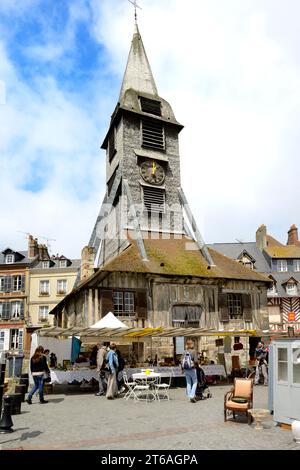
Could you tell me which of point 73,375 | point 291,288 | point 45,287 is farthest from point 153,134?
point 45,287

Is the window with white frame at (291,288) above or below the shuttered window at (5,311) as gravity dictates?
above

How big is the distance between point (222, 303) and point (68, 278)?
19.9 metres

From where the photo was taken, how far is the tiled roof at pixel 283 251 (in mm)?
34531

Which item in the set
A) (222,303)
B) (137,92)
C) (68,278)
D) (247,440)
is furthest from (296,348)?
(68,278)

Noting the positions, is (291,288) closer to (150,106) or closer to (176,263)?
(176,263)

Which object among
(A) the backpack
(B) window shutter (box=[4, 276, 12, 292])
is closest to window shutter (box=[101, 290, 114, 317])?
(A) the backpack

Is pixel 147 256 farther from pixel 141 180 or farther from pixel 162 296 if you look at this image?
pixel 141 180

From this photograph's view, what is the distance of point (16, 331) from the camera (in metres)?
33.9

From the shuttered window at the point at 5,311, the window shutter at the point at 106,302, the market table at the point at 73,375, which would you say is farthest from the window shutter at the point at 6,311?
the market table at the point at 73,375

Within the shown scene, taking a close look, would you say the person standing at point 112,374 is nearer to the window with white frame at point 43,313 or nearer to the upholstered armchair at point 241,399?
the upholstered armchair at point 241,399

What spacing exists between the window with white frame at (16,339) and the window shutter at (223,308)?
20804 mm

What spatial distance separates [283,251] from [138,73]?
19459mm

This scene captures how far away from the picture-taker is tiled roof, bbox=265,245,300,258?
34531mm

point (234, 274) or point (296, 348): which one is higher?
point (234, 274)
